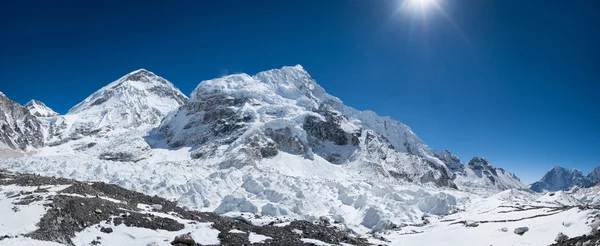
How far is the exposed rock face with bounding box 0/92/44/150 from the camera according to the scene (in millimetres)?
151988

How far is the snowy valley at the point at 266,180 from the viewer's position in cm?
3656

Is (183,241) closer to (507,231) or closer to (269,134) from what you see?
(507,231)

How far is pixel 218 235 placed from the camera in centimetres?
3055

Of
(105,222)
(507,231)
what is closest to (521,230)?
(507,231)

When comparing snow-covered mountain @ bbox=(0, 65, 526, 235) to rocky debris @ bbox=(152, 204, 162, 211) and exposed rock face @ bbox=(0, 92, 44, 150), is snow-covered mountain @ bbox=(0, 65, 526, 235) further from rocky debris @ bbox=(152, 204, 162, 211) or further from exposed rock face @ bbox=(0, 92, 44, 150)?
rocky debris @ bbox=(152, 204, 162, 211)

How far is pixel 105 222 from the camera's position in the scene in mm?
28516

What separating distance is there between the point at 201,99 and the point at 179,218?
15242 centimetres

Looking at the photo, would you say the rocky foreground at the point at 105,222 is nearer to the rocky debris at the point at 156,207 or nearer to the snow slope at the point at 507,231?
the rocky debris at the point at 156,207

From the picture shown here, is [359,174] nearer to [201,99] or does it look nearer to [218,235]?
[201,99]

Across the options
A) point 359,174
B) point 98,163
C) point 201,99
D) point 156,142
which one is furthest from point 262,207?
point 201,99

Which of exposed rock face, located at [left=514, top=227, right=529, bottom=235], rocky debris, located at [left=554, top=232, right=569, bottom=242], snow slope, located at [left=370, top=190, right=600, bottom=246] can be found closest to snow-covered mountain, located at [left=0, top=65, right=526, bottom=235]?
snow slope, located at [left=370, top=190, right=600, bottom=246]

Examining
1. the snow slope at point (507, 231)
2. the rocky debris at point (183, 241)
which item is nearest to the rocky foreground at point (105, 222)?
the rocky debris at point (183, 241)

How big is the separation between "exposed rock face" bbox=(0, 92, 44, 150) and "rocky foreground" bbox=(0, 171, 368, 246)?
138 m

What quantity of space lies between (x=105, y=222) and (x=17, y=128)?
552ft
